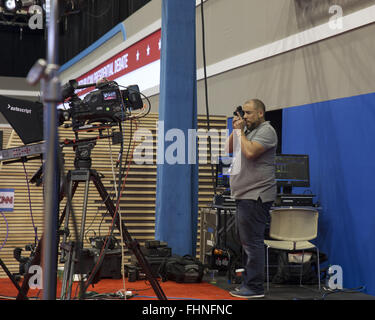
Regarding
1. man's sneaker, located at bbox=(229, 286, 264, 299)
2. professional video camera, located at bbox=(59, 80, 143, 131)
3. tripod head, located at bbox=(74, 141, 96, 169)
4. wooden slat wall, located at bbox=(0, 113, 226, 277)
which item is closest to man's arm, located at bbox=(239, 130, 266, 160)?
man's sneaker, located at bbox=(229, 286, 264, 299)

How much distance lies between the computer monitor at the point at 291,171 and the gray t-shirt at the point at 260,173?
1.01 m

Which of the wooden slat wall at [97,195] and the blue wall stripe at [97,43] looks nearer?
the wooden slat wall at [97,195]

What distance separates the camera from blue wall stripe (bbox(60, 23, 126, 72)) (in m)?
11.6

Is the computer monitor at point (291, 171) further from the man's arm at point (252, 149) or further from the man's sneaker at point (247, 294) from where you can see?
the man's sneaker at point (247, 294)

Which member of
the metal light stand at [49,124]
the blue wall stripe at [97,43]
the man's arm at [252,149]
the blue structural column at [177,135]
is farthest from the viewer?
the blue wall stripe at [97,43]

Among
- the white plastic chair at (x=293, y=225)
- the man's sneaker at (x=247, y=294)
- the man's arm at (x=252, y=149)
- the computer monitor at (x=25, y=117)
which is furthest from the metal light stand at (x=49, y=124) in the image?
the white plastic chair at (x=293, y=225)

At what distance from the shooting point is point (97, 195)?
577 cm

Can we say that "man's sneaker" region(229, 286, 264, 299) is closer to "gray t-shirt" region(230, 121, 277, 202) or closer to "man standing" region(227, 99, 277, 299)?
"man standing" region(227, 99, 277, 299)

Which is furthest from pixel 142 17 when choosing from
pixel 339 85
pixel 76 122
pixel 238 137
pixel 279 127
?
pixel 76 122

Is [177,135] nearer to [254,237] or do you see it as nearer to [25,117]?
[254,237]

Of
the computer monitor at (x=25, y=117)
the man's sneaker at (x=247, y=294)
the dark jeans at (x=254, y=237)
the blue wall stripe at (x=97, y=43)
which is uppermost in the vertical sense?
the blue wall stripe at (x=97, y=43)

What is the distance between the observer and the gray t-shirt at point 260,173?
4.16 metres

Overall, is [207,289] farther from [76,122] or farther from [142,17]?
[142,17]

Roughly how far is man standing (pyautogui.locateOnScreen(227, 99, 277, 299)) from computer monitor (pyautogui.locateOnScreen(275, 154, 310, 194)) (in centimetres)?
101
